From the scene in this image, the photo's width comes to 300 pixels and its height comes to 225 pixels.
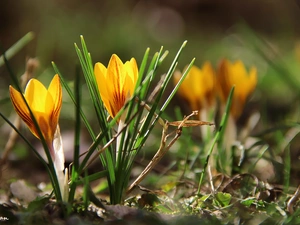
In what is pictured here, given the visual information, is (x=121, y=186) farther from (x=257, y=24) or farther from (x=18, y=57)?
(x=257, y=24)

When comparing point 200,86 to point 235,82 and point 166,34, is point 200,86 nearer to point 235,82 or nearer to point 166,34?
point 235,82

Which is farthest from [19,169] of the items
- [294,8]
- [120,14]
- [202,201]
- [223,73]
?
[294,8]

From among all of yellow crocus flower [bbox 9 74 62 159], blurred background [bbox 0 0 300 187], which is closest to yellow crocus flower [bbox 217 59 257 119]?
blurred background [bbox 0 0 300 187]

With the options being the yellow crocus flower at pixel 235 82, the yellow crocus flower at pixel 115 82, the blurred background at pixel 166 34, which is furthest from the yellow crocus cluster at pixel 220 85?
the yellow crocus flower at pixel 115 82

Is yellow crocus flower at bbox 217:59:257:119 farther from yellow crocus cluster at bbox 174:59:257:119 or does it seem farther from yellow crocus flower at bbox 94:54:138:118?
yellow crocus flower at bbox 94:54:138:118

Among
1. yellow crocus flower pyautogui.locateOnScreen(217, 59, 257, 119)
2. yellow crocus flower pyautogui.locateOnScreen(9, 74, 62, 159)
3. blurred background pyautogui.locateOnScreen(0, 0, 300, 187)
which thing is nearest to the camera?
yellow crocus flower pyautogui.locateOnScreen(9, 74, 62, 159)

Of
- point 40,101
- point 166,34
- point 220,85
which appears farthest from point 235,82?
point 166,34

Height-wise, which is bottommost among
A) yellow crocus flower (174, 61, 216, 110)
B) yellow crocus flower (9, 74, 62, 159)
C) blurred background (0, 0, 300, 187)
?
blurred background (0, 0, 300, 187)
